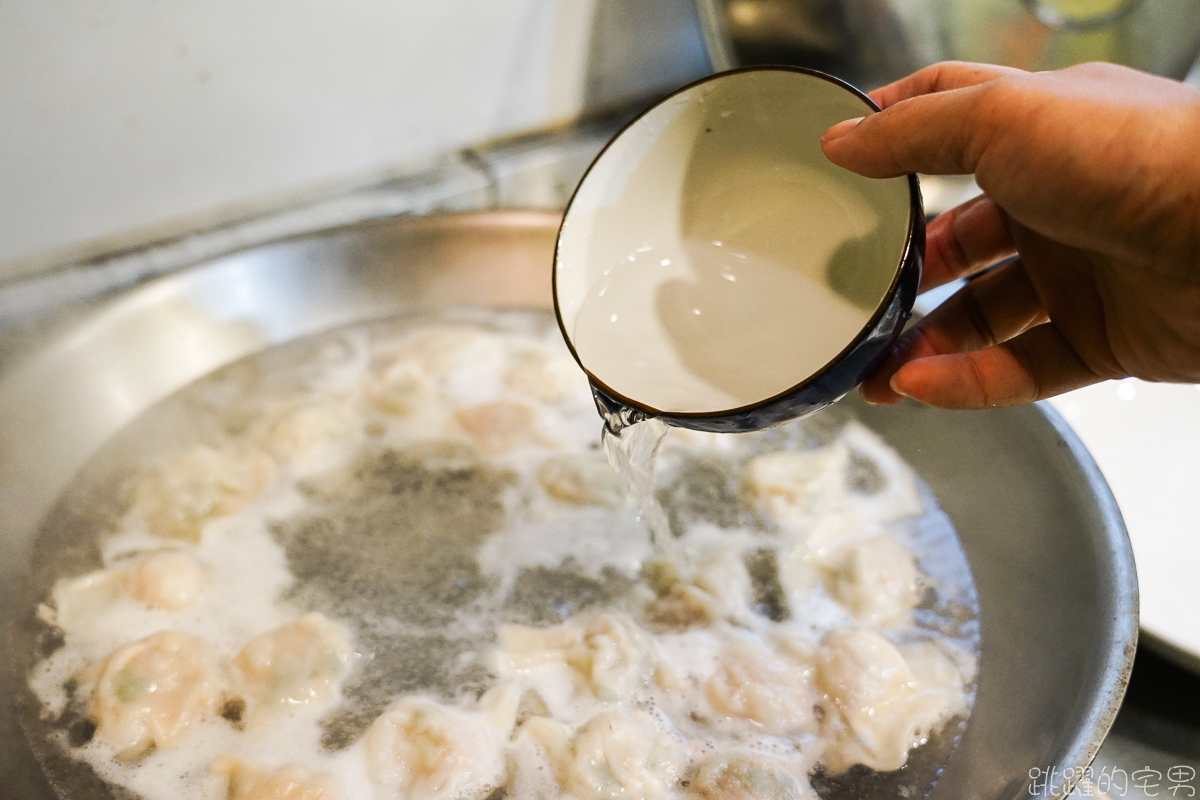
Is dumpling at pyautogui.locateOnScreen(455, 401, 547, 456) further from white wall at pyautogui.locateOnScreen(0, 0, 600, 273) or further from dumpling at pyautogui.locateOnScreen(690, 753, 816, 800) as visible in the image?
white wall at pyautogui.locateOnScreen(0, 0, 600, 273)

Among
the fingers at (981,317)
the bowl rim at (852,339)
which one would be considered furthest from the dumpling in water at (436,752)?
the fingers at (981,317)

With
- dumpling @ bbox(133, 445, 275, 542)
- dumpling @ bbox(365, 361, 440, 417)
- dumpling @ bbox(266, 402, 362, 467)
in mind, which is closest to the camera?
dumpling @ bbox(133, 445, 275, 542)

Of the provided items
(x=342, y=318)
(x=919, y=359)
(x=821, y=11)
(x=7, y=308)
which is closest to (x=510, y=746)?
(x=919, y=359)

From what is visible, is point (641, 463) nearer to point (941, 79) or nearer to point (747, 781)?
point (747, 781)

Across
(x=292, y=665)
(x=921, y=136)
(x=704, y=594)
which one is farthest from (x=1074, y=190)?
(x=292, y=665)

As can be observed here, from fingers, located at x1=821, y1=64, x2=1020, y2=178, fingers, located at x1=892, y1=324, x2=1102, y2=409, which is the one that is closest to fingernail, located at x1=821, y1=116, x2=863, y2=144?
fingers, located at x1=821, y1=64, x2=1020, y2=178

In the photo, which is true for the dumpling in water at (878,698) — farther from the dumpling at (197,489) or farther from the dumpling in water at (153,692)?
the dumpling at (197,489)
